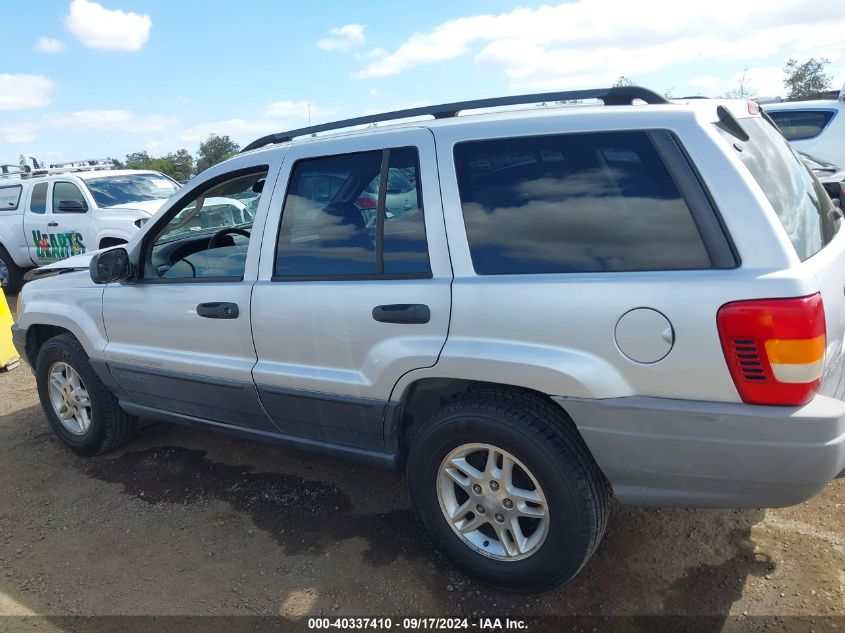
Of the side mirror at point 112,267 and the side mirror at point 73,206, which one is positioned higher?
the side mirror at point 73,206

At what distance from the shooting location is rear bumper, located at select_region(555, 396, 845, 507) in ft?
6.69

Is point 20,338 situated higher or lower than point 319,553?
higher

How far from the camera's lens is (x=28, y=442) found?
460 cm

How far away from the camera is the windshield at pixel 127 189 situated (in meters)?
9.60

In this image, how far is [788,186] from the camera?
242 centimetres

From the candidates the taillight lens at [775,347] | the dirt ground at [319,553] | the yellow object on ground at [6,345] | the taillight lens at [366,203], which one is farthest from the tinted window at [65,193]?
the taillight lens at [775,347]

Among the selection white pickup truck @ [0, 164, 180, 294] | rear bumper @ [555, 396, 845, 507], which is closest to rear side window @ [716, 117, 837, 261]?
rear bumper @ [555, 396, 845, 507]

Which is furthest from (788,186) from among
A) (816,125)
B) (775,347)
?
(816,125)

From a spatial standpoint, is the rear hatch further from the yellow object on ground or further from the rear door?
the yellow object on ground

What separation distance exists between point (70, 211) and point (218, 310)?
780 cm

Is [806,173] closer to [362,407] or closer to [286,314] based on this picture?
[362,407]

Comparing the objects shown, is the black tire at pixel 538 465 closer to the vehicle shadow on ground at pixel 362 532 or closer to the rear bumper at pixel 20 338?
the vehicle shadow on ground at pixel 362 532

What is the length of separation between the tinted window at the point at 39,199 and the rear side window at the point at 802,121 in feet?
35.9

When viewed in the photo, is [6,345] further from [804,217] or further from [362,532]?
[804,217]
